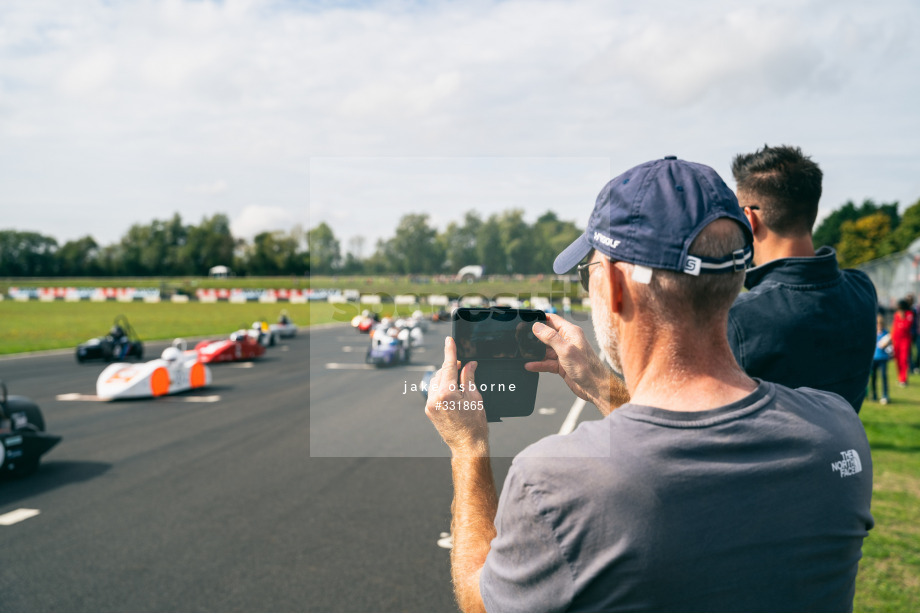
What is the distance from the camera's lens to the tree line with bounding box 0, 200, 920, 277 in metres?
1.69

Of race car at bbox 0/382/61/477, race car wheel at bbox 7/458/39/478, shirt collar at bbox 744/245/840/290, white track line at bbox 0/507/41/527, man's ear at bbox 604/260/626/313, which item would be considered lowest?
white track line at bbox 0/507/41/527

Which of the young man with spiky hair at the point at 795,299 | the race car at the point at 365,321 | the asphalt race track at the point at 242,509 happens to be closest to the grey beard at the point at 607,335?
the asphalt race track at the point at 242,509

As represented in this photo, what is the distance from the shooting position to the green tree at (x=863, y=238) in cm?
8900

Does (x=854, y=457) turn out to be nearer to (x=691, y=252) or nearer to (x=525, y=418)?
(x=691, y=252)

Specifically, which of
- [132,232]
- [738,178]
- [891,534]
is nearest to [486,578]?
[738,178]

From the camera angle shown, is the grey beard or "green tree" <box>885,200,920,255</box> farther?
"green tree" <box>885,200,920,255</box>

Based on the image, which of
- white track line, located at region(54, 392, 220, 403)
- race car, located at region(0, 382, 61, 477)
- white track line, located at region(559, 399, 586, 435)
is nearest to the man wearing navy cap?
white track line, located at region(559, 399, 586, 435)

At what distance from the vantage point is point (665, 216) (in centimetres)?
131

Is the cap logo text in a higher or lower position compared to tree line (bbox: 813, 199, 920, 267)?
lower

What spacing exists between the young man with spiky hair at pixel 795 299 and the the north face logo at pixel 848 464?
1.08 m

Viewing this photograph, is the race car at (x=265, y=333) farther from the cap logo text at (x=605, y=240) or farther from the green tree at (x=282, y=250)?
the cap logo text at (x=605, y=240)

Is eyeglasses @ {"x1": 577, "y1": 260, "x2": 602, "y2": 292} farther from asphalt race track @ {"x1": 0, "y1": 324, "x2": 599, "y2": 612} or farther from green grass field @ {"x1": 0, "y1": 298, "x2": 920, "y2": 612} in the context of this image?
green grass field @ {"x1": 0, "y1": 298, "x2": 920, "y2": 612}

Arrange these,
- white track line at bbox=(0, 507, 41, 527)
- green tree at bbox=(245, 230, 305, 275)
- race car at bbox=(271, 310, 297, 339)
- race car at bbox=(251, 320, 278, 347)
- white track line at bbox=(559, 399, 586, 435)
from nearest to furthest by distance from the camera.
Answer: white track line at bbox=(559, 399, 586, 435), green tree at bbox=(245, 230, 305, 275), white track line at bbox=(0, 507, 41, 527), race car at bbox=(251, 320, 278, 347), race car at bbox=(271, 310, 297, 339)

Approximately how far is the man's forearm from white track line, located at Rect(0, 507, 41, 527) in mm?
6099
